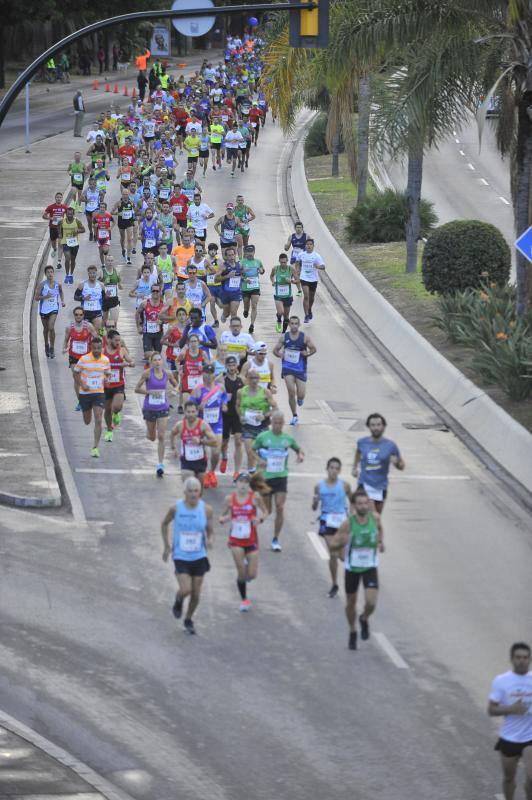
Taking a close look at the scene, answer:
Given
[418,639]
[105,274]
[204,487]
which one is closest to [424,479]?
[204,487]

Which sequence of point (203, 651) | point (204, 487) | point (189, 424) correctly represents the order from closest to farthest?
point (203, 651)
point (189, 424)
point (204, 487)

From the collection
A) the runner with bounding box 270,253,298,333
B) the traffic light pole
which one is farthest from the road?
the runner with bounding box 270,253,298,333

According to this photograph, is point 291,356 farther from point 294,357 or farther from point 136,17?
point 136,17

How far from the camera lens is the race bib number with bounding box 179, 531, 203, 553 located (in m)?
15.4

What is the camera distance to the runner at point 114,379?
22.5 meters

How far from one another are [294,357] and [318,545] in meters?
5.39

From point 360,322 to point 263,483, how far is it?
15468 mm

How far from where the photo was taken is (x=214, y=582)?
17516 mm

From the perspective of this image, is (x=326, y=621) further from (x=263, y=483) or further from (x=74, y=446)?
(x=74, y=446)

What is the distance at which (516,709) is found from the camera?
11.6 metres

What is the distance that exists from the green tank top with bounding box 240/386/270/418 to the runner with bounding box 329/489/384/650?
184 inches

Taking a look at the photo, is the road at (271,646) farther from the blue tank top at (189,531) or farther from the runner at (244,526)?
the blue tank top at (189,531)

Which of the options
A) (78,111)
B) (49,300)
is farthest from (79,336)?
(78,111)

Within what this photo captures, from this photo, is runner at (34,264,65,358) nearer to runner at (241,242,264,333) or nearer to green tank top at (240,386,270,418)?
runner at (241,242,264,333)
